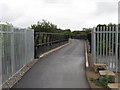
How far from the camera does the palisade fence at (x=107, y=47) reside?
35.9 feet

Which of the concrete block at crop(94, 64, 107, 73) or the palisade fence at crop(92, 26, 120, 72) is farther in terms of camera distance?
the palisade fence at crop(92, 26, 120, 72)

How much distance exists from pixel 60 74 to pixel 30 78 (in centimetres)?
159

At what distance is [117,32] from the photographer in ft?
35.2

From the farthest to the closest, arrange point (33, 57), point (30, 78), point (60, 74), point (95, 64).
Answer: point (33, 57)
point (95, 64)
point (60, 74)
point (30, 78)

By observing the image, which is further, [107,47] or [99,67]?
[107,47]

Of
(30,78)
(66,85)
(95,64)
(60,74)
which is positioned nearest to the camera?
(66,85)

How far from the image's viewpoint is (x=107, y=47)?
445 inches

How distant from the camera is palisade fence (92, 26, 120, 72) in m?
10.9

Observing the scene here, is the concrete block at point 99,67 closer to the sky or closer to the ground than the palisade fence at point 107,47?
closer to the ground

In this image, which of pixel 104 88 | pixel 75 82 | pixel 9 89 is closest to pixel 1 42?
pixel 9 89

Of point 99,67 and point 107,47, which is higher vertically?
point 107,47

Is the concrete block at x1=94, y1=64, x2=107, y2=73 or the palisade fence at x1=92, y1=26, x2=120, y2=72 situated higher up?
the palisade fence at x1=92, y1=26, x2=120, y2=72

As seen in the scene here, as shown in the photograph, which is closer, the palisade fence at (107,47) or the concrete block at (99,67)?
the concrete block at (99,67)

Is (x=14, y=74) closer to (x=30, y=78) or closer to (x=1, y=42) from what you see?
(x=30, y=78)
